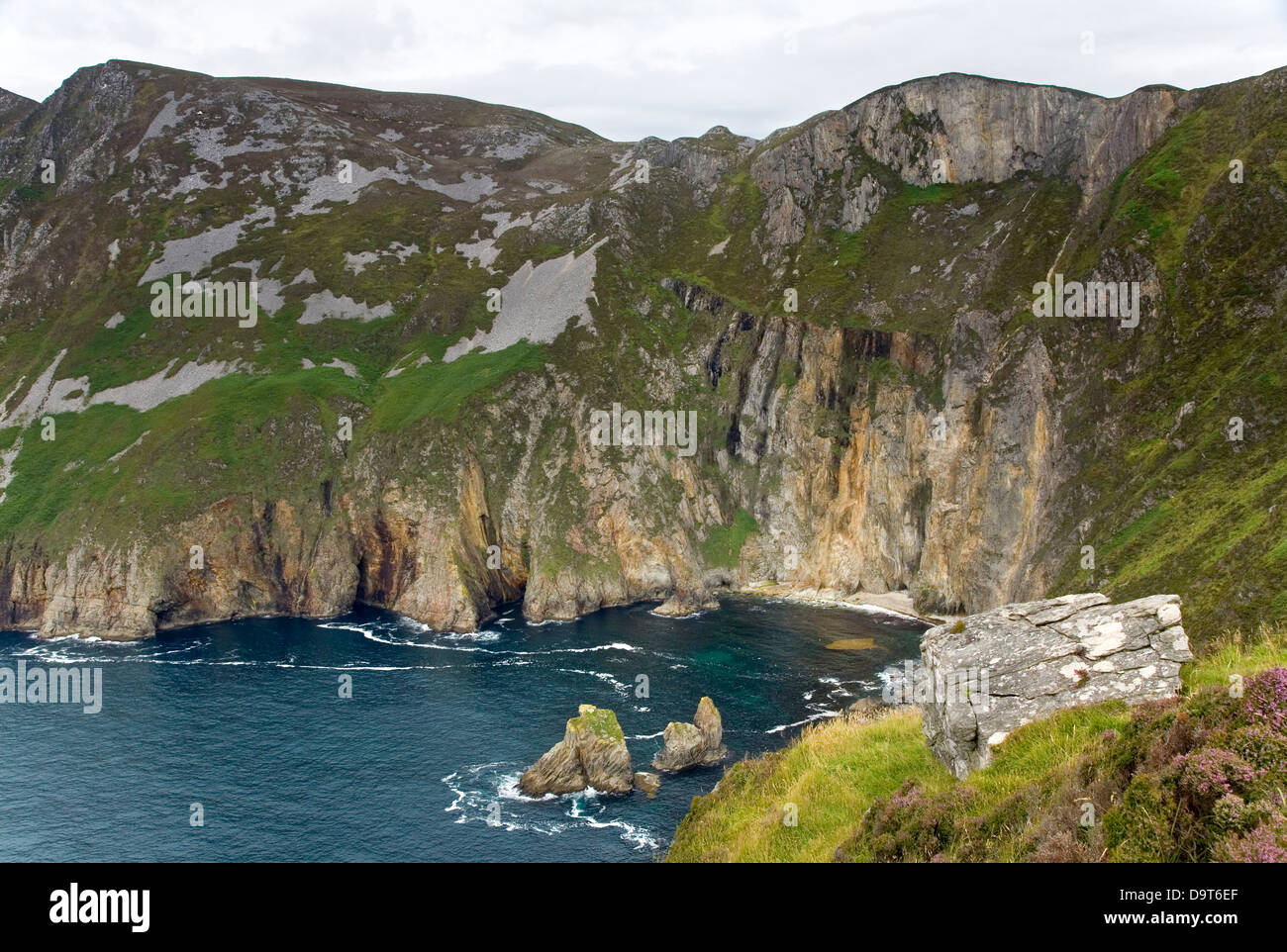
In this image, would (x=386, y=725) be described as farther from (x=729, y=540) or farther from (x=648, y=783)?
(x=729, y=540)

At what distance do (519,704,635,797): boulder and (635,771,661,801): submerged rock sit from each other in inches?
18.5

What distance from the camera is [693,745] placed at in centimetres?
6544

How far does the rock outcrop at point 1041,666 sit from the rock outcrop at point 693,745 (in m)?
47.7

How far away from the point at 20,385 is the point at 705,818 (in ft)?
502

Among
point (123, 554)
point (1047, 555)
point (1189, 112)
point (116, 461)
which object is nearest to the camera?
point (1047, 555)

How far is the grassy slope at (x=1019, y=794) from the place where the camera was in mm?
10586

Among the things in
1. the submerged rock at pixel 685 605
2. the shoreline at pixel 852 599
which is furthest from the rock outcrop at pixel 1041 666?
the submerged rock at pixel 685 605

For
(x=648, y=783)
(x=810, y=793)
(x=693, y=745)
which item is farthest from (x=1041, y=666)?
(x=693, y=745)

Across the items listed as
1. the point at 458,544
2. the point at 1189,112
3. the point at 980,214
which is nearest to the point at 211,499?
the point at 458,544

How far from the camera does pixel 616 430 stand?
12494 cm

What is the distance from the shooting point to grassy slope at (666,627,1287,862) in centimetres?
1059

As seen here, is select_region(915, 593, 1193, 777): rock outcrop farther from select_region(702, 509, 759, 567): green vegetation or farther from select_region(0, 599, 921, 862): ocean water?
select_region(702, 509, 759, 567): green vegetation

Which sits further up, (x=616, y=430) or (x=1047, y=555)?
(x=616, y=430)
